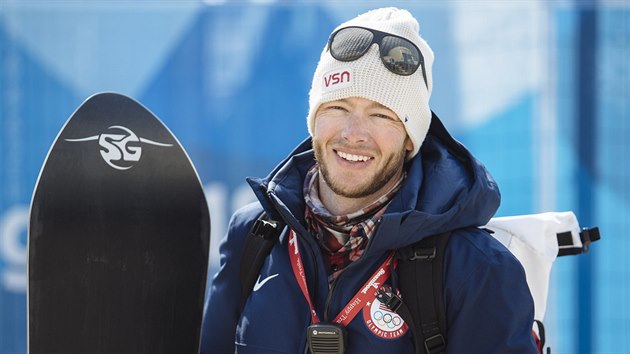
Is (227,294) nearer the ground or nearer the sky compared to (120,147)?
nearer the ground

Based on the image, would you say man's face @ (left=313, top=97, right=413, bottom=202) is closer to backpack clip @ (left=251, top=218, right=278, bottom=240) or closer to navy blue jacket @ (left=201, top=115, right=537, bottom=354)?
navy blue jacket @ (left=201, top=115, right=537, bottom=354)

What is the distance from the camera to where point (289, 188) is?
268 cm

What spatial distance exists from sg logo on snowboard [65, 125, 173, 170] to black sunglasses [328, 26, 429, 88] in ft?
2.46

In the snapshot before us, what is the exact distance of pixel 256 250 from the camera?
2.64 meters

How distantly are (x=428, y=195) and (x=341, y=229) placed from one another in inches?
10.6

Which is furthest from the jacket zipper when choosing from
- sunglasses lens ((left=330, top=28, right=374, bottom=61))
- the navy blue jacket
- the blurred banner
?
the blurred banner

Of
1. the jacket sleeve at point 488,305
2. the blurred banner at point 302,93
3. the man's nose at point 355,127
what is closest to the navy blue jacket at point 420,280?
the jacket sleeve at point 488,305

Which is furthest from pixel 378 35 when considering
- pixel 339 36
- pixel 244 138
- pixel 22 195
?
pixel 22 195

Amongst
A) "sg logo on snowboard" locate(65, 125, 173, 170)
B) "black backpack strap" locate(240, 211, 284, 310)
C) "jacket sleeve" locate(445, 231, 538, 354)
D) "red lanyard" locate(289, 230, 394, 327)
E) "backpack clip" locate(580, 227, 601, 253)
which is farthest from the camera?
"sg logo on snowboard" locate(65, 125, 173, 170)

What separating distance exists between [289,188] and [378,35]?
0.51 metres

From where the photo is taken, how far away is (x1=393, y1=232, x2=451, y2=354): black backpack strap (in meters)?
2.30

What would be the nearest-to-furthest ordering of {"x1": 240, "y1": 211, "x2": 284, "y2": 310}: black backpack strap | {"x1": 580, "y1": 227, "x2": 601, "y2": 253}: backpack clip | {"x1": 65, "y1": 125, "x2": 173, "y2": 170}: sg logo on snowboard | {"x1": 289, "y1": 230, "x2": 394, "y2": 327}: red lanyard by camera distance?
{"x1": 289, "y1": 230, "x2": 394, "y2": 327}: red lanyard < {"x1": 240, "y1": 211, "x2": 284, "y2": 310}: black backpack strap < {"x1": 580, "y1": 227, "x2": 601, "y2": 253}: backpack clip < {"x1": 65, "y1": 125, "x2": 173, "y2": 170}: sg logo on snowboard

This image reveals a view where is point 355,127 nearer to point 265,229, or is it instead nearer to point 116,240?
point 265,229

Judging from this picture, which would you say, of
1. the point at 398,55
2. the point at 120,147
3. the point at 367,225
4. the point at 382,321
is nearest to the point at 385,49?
the point at 398,55
